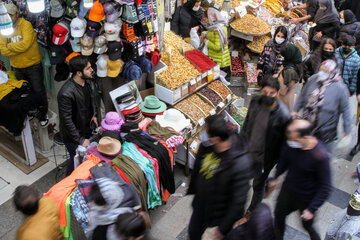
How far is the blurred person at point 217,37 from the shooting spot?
22.9 ft

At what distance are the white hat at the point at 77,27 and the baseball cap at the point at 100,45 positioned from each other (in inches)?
9.0

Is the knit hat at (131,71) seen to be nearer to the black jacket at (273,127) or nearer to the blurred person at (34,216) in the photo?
the black jacket at (273,127)

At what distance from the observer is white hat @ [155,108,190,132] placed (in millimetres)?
5074

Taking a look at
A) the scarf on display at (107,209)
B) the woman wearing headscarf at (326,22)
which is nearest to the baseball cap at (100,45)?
the scarf on display at (107,209)

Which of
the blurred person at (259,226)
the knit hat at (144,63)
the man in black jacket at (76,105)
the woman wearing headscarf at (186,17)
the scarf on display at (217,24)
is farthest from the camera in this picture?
the woman wearing headscarf at (186,17)

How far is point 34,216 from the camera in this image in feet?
9.61

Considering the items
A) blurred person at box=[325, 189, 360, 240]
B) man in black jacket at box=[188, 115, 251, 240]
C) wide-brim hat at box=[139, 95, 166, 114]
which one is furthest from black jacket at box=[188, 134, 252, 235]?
wide-brim hat at box=[139, 95, 166, 114]

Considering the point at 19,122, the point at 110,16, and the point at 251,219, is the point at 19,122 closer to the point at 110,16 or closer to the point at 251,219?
the point at 110,16

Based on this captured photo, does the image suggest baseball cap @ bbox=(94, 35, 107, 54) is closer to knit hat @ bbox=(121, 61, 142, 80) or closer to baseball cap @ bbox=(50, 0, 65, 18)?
knit hat @ bbox=(121, 61, 142, 80)

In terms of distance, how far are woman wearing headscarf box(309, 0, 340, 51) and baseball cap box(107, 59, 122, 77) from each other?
525 cm

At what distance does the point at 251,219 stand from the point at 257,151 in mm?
1571

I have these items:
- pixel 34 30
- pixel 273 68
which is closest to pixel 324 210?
pixel 273 68

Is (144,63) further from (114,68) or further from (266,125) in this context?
(266,125)

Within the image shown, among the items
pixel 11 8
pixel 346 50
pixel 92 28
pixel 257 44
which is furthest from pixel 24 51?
pixel 257 44
